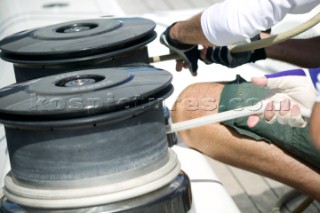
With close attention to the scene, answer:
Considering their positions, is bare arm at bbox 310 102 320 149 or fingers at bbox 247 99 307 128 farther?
fingers at bbox 247 99 307 128

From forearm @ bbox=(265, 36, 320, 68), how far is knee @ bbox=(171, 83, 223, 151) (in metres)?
0.25

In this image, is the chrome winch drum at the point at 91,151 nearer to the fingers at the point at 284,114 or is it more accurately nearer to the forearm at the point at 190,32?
the fingers at the point at 284,114

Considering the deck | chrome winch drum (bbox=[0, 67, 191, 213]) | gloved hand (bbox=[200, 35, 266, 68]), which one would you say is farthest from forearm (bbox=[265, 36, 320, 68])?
chrome winch drum (bbox=[0, 67, 191, 213])

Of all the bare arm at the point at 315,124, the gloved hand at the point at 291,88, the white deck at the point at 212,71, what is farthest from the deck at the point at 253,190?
the bare arm at the point at 315,124

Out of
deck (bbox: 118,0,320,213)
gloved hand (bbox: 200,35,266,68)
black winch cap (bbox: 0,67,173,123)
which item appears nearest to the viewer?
black winch cap (bbox: 0,67,173,123)

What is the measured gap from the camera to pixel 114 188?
3.68ft

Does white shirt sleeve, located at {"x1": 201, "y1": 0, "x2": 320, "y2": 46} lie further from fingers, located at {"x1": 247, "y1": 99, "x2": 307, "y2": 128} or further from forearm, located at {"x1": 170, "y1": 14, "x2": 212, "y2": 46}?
fingers, located at {"x1": 247, "y1": 99, "x2": 307, "y2": 128}

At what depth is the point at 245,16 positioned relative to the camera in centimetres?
155

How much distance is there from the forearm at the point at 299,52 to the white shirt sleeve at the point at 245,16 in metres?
0.37

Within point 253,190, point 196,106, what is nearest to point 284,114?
point 196,106

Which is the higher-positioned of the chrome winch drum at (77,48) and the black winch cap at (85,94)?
the black winch cap at (85,94)

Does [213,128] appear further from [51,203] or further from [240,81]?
[51,203]

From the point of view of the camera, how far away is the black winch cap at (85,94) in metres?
1.09

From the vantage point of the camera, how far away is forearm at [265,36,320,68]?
6.32ft
